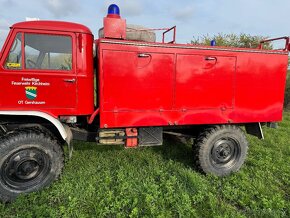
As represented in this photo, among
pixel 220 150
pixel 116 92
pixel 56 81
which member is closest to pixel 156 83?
pixel 116 92

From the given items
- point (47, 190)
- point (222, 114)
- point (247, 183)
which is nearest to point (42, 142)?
point (47, 190)

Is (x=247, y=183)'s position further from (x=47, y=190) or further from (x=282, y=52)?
(x=47, y=190)

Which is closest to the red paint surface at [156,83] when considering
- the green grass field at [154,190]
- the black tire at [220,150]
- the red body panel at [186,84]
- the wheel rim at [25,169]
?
the red body panel at [186,84]

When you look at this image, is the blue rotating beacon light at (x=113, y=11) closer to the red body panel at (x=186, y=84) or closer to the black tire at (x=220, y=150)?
the red body panel at (x=186, y=84)

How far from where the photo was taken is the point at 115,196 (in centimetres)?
354

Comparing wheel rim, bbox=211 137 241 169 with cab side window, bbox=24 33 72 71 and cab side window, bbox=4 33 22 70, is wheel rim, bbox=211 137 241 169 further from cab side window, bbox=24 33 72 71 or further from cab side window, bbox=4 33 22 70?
cab side window, bbox=4 33 22 70

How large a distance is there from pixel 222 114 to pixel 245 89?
62cm

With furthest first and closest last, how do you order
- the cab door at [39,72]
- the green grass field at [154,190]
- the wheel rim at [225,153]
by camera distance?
the wheel rim at [225,153], the cab door at [39,72], the green grass field at [154,190]

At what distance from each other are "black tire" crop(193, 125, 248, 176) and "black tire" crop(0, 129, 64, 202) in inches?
97.4

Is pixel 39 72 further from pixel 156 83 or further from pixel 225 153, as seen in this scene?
pixel 225 153

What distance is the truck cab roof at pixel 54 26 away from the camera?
11.0ft

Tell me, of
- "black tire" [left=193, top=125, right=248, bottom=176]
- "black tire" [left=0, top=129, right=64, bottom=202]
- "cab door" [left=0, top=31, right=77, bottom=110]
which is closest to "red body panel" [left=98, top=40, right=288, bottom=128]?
"black tire" [left=193, top=125, right=248, bottom=176]

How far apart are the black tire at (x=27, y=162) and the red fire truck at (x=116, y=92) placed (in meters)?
0.01

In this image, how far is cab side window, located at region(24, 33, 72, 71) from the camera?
3387mm
